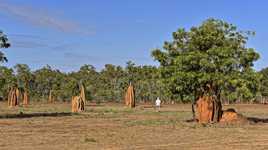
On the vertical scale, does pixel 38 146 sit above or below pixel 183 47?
below

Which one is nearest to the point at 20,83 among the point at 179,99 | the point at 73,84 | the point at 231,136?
the point at 73,84

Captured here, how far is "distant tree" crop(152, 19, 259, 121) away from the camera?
126ft

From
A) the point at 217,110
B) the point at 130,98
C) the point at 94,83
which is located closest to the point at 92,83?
the point at 94,83

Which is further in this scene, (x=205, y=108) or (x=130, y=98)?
(x=130, y=98)

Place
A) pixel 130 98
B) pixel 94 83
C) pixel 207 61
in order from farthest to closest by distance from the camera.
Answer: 1. pixel 94 83
2. pixel 130 98
3. pixel 207 61

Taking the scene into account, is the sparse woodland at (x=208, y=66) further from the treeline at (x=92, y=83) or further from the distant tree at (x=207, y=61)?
the treeline at (x=92, y=83)

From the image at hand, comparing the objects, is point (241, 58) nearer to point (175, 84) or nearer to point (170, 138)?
point (175, 84)

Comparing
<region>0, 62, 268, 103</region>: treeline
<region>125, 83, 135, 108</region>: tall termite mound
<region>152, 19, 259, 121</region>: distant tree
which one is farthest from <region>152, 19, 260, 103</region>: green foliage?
<region>0, 62, 268, 103</region>: treeline

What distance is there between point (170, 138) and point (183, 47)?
14.0m

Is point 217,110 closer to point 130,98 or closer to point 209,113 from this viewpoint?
point 209,113

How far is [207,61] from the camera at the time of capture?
3819 cm

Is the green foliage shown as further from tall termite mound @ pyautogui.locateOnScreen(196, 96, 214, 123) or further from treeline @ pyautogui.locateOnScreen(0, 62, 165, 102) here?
treeline @ pyautogui.locateOnScreen(0, 62, 165, 102)

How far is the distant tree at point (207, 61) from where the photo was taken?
38406 millimetres

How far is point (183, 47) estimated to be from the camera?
133ft
